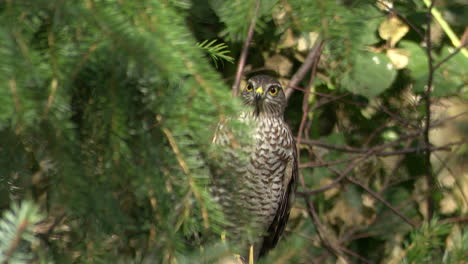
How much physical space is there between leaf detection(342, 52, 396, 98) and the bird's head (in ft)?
1.21

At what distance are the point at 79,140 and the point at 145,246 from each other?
0.91 ft

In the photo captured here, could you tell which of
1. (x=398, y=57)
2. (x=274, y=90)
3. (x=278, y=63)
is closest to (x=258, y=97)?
(x=274, y=90)

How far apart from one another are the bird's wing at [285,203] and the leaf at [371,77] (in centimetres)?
45

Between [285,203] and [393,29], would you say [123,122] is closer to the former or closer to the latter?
[285,203]

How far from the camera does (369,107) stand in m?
3.64

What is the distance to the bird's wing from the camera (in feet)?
10.3

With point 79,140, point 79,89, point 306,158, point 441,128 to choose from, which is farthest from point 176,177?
Result: point 441,128

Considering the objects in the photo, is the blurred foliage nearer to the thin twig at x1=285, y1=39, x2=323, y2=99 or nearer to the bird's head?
the bird's head

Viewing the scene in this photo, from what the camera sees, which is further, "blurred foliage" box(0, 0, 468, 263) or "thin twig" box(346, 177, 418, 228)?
"thin twig" box(346, 177, 418, 228)

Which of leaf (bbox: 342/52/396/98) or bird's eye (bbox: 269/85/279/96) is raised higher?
leaf (bbox: 342/52/396/98)

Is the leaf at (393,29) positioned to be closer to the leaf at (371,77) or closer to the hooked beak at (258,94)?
the leaf at (371,77)

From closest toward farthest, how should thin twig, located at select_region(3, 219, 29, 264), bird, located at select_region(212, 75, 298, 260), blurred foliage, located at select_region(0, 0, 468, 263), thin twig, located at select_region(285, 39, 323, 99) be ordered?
thin twig, located at select_region(3, 219, 29, 264)
blurred foliage, located at select_region(0, 0, 468, 263)
bird, located at select_region(212, 75, 298, 260)
thin twig, located at select_region(285, 39, 323, 99)

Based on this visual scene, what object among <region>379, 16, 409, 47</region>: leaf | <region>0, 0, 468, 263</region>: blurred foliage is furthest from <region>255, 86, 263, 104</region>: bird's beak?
<region>0, 0, 468, 263</region>: blurred foliage

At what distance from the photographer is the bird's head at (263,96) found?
10.0 ft
